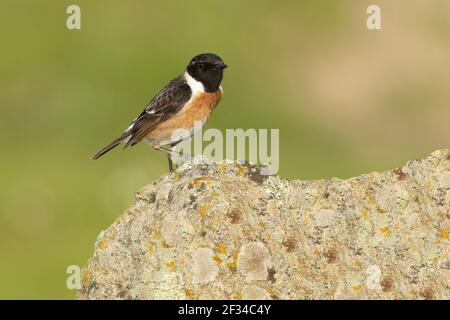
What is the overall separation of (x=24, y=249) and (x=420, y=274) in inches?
704

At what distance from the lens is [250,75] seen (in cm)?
3916

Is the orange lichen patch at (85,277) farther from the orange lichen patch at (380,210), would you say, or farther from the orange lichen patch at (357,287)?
the orange lichen patch at (380,210)

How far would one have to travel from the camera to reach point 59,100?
119 feet

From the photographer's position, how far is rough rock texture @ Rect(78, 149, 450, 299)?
24.8ft

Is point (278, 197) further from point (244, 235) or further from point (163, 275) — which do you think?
point (163, 275)

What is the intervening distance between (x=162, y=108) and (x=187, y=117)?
1.00ft

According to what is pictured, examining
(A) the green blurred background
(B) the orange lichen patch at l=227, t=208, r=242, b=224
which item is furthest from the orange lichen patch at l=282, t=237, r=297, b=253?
(A) the green blurred background

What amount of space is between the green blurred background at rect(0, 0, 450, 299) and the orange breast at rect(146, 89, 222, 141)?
62.9 feet

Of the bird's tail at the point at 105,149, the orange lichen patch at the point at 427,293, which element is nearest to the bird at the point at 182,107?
the bird's tail at the point at 105,149

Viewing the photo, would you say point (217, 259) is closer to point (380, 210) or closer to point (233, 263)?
point (233, 263)

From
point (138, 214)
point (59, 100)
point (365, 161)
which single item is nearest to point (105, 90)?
point (59, 100)

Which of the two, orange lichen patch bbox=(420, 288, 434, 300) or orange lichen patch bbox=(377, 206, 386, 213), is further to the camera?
orange lichen patch bbox=(377, 206, 386, 213)

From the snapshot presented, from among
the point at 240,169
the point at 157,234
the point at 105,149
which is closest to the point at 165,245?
the point at 157,234

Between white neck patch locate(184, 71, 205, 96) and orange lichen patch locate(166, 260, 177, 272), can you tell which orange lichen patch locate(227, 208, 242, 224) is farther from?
white neck patch locate(184, 71, 205, 96)
